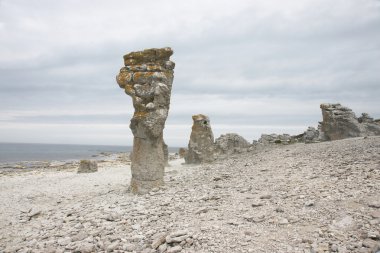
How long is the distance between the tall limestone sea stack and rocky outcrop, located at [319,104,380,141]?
19887 mm

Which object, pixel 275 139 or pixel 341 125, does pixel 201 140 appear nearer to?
pixel 275 139

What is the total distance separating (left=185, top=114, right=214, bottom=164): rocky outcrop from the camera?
24.1 meters

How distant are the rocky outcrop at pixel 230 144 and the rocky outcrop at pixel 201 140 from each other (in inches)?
210

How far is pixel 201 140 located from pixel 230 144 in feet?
21.4

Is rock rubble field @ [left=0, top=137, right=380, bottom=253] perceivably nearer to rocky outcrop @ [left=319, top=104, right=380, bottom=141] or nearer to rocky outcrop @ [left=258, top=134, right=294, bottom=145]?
rocky outcrop @ [left=319, top=104, right=380, bottom=141]

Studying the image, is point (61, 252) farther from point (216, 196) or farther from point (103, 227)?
point (216, 196)

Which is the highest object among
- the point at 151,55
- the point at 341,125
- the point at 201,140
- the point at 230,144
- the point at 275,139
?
the point at 151,55

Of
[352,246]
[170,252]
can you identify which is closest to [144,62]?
[170,252]

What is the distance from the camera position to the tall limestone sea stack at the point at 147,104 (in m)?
13.1

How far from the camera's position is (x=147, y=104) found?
13.2m

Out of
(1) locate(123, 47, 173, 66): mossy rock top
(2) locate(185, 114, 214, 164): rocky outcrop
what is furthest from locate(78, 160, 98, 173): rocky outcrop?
(1) locate(123, 47, 173, 66): mossy rock top

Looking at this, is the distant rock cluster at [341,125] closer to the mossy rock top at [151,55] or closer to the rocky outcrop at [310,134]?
the rocky outcrop at [310,134]

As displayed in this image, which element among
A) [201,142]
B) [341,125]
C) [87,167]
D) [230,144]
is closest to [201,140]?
[201,142]

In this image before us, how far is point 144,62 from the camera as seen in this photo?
13539 millimetres
